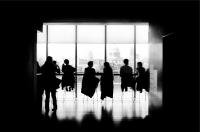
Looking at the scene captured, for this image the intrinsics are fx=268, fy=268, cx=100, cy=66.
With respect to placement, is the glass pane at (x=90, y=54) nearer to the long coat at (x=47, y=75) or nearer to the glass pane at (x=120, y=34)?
the glass pane at (x=120, y=34)

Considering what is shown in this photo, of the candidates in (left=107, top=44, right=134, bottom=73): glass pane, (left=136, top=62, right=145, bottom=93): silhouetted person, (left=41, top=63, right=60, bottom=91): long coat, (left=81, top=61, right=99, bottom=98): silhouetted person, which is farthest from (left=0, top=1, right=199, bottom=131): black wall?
(left=107, top=44, right=134, bottom=73): glass pane

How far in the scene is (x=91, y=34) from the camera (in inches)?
443

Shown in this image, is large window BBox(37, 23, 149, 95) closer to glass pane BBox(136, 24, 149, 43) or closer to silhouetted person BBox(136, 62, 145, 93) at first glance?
glass pane BBox(136, 24, 149, 43)

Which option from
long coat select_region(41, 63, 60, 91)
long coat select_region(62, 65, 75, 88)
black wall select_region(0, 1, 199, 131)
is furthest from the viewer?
long coat select_region(62, 65, 75, 88)

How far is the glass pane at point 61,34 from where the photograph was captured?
1117 centimetres

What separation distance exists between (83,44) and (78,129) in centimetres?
636

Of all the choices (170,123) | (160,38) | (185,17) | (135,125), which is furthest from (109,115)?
(185,17)

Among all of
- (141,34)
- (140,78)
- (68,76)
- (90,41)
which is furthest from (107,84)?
(141,34)

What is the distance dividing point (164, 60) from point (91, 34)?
5527mm

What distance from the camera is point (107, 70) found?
8.55 metres

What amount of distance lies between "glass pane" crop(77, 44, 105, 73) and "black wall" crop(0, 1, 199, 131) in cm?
476

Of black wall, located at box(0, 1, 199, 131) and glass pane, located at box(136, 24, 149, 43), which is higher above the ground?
glass pane, located at box(136, 24, 149, 43)

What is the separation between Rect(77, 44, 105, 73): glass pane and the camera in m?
11.3

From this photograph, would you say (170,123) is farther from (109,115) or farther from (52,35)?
(52,35)
